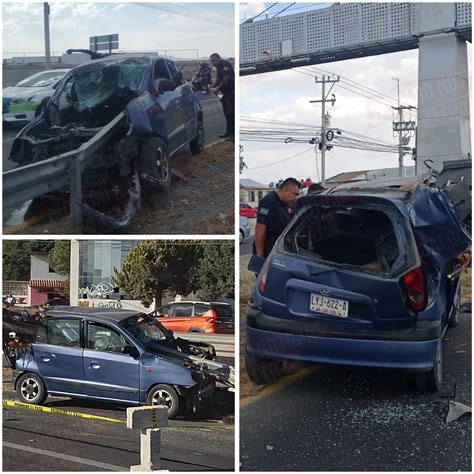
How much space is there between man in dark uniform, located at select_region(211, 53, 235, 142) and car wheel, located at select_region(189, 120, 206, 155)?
12 centimetres

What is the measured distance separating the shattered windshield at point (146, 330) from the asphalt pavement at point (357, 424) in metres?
0.62

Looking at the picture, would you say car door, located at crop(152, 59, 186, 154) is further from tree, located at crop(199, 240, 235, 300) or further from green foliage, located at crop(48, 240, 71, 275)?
green foliage, located at crop(48, 240, 71, 275)

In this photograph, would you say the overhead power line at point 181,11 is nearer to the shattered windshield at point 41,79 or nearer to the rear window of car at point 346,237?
the shattered windshield at point 41,79

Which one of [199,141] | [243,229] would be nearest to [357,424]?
[243,229]

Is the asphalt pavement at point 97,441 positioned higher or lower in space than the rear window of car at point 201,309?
lower

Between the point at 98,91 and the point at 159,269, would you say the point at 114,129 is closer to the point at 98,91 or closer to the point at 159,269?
the point at 98,91

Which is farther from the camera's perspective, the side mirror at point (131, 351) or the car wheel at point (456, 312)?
the car wheel at point (456, 312)

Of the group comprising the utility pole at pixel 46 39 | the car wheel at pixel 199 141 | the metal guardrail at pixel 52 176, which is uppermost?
the utility pole at pixel 46 39

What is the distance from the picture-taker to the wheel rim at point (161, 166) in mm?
3404

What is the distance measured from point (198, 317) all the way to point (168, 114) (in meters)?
1.17

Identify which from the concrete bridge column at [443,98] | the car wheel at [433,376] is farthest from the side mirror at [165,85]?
the car wheel at [433,376]

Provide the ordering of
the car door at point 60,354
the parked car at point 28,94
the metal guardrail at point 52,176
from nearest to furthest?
the metal guardrail at point 52,176 < the parked car at point 28,94 < the car door at point 60,354

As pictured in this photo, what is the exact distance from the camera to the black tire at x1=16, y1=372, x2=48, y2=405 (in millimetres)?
3461

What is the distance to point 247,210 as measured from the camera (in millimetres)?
3494
